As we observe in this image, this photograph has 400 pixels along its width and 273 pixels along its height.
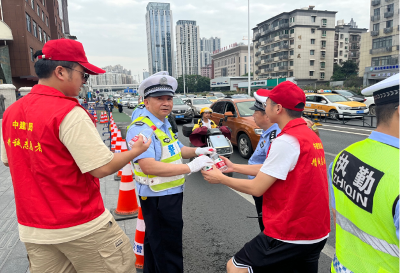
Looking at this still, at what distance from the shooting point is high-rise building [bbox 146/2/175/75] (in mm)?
121700

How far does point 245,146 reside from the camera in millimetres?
8117

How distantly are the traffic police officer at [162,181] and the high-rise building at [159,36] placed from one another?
12217 centimetres

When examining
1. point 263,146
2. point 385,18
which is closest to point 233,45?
point 385,18

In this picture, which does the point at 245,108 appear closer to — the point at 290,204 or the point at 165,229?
the point at 165,229

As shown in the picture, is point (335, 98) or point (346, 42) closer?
point (335, 98)

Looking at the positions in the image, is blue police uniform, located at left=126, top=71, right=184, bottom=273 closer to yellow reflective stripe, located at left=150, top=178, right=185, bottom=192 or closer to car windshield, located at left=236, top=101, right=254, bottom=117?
yellow reflective stripe, located at left=150, top=178, right=185, bottom=192

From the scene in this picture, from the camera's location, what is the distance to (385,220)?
106 cm

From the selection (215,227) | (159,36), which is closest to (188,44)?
(159,36)

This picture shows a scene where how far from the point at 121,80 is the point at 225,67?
83942 mm

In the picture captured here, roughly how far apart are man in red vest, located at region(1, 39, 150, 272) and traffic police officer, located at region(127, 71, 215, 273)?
0.55 m

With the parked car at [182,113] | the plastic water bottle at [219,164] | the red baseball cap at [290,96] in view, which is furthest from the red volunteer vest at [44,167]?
the parked car at [182,113]

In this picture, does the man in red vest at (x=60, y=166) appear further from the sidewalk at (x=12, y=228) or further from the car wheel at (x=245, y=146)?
the car wheel at (x=245, y=146)

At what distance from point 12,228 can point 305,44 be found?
74256mm

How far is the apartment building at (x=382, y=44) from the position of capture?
45.1 meters
